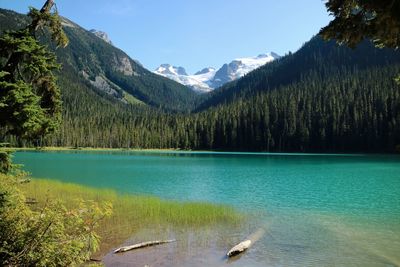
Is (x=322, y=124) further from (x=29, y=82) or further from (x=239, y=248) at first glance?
(x=239, y=248)

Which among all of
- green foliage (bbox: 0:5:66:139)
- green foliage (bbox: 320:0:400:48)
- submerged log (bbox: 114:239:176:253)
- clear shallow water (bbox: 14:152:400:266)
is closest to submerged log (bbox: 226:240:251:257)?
clear shallow water (bbox: 14:152:400:266)

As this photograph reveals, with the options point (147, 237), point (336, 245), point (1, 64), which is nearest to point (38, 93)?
point (1, 64)

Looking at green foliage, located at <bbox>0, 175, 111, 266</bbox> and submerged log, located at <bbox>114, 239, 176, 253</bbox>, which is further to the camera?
submerged log, located at <bbox>114, 239, 176, 253</bbox>

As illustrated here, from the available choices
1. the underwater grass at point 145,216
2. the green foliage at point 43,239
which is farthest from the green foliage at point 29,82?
the green foliage at point 43,239

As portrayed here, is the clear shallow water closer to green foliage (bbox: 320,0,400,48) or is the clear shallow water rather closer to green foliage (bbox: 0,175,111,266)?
green foliage (bbox: 0,175,111,266)

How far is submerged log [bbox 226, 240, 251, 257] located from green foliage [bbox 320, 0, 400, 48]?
1224cm

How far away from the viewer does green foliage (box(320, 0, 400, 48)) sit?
872cm

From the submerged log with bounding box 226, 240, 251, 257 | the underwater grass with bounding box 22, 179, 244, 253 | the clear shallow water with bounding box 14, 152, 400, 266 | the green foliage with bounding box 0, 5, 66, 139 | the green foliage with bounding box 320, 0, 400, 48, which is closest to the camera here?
the green foliage with bounding box 320, 0, 400, 48

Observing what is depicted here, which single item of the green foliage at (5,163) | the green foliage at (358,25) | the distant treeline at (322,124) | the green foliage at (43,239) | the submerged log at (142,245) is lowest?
the submerged log at (142,245)

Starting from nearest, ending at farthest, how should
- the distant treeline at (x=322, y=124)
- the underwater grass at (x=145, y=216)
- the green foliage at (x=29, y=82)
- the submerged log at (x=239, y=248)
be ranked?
the submerged log at (x=239, y=248), the green foliage at (x=29, y=82), the underwater grass at (x=145, y=216), the distant treeline at (x=322, y=124)

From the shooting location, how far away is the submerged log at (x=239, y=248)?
63.0ft

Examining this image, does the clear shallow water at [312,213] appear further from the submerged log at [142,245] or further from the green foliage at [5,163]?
the green foliage at [5,163]

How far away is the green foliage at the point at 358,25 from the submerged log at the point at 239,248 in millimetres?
12241

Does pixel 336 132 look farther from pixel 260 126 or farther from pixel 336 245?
pixel 336 245
